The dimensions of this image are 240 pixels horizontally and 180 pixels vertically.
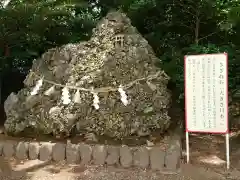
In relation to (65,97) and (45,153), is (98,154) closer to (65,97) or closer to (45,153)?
(45,153)

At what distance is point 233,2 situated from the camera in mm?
5930

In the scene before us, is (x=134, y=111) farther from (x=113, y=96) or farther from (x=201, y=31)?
(x=201, y=31)

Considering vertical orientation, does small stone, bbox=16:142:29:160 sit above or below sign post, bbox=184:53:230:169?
below

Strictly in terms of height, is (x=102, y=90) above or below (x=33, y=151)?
above

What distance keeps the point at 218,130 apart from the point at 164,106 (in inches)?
39.0

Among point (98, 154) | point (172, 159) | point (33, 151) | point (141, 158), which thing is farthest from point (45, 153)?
point (172, 159)

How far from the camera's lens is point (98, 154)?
3.90 metres

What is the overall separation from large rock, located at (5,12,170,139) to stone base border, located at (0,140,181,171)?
33 centimetres

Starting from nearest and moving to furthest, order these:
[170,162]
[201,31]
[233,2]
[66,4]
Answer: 1. [170,162]
2. [66,4]
3. [233,2]
4. [201,31]

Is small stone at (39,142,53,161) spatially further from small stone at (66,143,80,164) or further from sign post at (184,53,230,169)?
sign post at (184,53,230,169)

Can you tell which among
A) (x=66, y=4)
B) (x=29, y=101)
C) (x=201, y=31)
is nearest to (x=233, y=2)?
(x=201, y=31)

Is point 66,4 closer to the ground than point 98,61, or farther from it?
farther from it

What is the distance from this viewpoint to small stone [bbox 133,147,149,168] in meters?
3.79

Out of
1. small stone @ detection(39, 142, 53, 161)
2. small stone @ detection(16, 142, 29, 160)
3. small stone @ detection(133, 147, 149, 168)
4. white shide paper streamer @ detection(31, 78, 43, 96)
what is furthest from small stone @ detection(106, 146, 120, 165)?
white shide paper streamer @ detection(31, 78, 43, 96)
